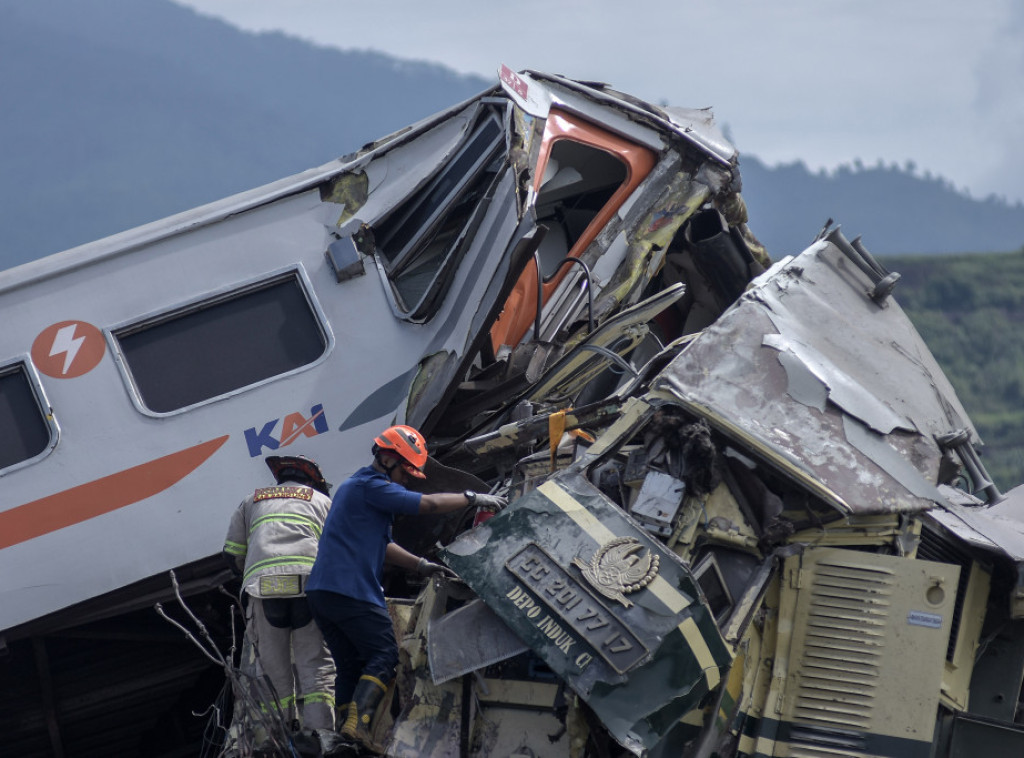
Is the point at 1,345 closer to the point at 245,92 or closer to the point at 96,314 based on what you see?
the point at 96,314

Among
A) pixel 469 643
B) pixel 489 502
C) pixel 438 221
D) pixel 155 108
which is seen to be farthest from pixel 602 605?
pixel 155 108

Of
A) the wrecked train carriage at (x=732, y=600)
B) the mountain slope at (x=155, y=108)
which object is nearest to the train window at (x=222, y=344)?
the wrecked train carriage at (x=732, y=600)

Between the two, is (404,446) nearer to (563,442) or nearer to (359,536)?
(359,536)

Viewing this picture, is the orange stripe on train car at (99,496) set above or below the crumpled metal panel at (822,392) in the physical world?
below

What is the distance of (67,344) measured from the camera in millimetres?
5125

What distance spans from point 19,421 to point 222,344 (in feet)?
3.05

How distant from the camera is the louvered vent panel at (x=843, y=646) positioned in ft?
13.0

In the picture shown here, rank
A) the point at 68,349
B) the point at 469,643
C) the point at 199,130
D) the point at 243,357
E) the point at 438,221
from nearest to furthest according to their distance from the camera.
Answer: the point at 469,643 < the point at 68,349 < the point at 243,357 < the point at 438,221 < the point at 199,130

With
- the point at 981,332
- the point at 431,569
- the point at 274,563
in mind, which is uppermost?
the point at 981,332

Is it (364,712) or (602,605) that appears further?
(364,712)

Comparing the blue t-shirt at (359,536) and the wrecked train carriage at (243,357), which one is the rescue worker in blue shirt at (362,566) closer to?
the blue t-shirt at (359,536)

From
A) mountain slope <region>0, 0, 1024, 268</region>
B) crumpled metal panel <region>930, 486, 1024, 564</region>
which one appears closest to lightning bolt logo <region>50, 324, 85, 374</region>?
crumpled metal panel <region>930, 486, 1024, 564</region>

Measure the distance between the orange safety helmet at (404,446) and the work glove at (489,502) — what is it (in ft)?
0.97

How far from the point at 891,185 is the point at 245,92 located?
199 ft
